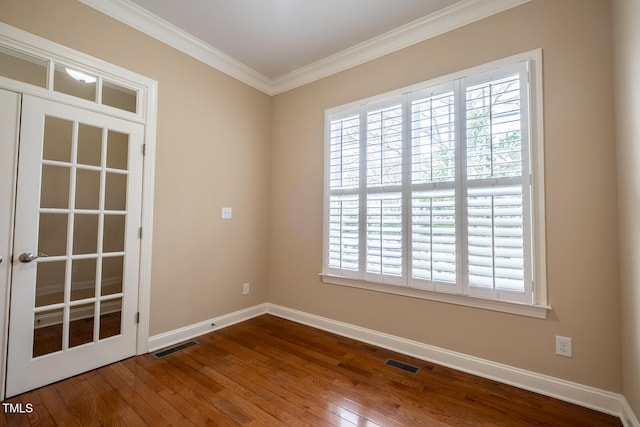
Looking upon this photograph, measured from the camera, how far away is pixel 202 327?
3008mm

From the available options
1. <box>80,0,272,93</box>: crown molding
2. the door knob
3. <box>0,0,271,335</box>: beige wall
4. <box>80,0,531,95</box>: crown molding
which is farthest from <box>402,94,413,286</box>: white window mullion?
the door knob

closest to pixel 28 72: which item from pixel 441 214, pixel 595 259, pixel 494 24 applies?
pixel 441 214

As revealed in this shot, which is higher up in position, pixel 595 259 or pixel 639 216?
pixel 639 216

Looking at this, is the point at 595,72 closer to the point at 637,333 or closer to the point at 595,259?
the point at 595,259

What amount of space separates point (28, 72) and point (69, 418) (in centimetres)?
232

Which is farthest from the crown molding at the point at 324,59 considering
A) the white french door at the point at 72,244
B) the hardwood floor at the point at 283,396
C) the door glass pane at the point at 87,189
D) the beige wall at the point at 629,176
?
the hardwood floor at the point at 283,396

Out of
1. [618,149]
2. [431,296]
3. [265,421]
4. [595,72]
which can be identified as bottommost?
[265,421]

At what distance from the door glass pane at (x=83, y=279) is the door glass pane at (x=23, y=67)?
134 centimetres

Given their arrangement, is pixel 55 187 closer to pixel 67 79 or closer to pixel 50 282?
pixel 50 282

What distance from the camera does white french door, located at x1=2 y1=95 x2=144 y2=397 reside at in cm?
197

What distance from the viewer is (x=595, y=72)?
1903mm

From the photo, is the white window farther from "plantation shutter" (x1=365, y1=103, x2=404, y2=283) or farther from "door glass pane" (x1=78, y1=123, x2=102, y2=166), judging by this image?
"door glass pane" (x1=78, y1=123, x2=102, y2=166)

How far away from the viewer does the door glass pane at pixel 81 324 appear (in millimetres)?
2186

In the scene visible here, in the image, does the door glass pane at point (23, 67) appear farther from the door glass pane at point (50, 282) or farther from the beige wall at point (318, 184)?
the door glass pane at point (50, 282)
